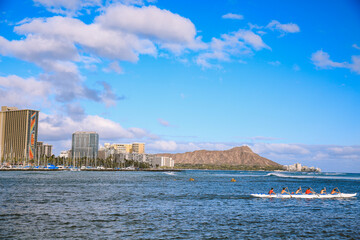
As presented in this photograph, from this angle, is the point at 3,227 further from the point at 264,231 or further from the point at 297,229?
the point at 297,229

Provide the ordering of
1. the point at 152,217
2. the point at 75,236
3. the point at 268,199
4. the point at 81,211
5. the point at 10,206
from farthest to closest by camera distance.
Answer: the point at 268,199 → the point at 10,206 → the point at 81,211 → the point at 152,217 → the point at 75,236

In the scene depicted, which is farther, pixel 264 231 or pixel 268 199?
pixel 268 199

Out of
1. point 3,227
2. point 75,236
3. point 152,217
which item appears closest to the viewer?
point 75,236

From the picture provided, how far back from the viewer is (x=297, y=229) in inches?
1553

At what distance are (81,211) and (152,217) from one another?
418 inches

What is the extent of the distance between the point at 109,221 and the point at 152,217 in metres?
5.91

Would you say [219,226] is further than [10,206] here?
No

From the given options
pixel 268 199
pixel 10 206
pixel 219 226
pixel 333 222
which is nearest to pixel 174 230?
pixel 219 226

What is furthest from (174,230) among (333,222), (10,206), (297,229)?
(10,206)

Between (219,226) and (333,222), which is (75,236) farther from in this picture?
(333,222)

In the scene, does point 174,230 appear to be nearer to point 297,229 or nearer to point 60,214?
point 297,229

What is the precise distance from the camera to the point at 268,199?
70.2 metres

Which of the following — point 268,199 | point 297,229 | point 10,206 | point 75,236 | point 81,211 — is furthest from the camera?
point 268,199

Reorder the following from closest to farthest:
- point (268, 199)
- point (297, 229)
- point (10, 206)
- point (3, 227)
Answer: point (3, 227), point (297, 229), point (10, 206), point (268, 199)
